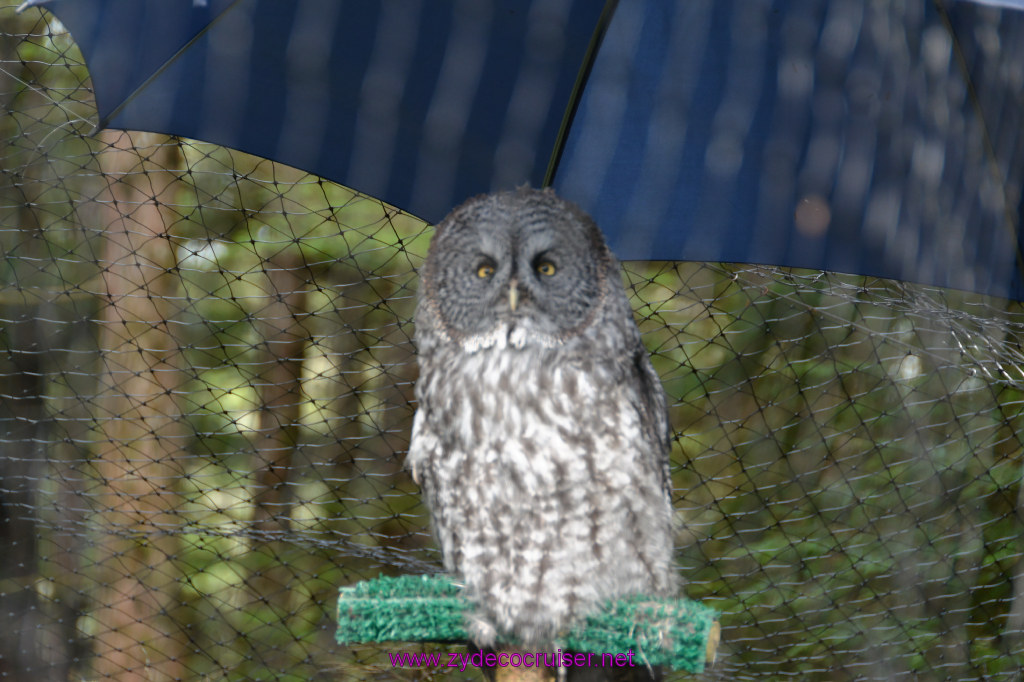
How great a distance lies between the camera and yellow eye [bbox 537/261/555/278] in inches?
71.5

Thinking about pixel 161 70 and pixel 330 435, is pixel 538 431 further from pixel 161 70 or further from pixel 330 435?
pixel 330 435

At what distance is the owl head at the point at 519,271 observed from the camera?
1.77 m

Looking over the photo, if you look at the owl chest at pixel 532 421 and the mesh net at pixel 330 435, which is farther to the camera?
the mesh net at pixel 330 435

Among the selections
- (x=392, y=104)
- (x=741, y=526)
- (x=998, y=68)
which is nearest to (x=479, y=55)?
(x=392, y=104)

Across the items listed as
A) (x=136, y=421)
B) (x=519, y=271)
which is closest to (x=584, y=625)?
(x=519, y=271)

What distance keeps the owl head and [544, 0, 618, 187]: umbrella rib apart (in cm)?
32

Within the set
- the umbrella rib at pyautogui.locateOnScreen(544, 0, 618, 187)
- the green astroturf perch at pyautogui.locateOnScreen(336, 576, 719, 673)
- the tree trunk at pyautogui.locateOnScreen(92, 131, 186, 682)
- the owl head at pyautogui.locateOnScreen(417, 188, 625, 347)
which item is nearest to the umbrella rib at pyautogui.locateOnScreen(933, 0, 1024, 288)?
the umbrella rib at pyautogui.locateOnScreen(544, 0, 618, 187)

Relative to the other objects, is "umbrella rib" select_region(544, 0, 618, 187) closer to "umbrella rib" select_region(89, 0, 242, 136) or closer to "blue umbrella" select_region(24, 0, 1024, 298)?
"blue umbrella" select_region(24, 0, 1024, 298)

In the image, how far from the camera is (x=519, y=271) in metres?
1.77

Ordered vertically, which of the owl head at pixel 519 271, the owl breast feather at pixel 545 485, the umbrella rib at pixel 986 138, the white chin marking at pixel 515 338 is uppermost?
the umbrella rib at pixel 986 138

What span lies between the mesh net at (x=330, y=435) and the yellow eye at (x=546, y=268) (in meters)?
0.98

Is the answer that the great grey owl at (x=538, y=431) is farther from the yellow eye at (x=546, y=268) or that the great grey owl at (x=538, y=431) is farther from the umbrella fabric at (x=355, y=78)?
the umbrella fabric at (x=355, y=78)

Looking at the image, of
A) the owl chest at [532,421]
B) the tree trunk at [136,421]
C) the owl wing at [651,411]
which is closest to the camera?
the owl chest at [532,421]

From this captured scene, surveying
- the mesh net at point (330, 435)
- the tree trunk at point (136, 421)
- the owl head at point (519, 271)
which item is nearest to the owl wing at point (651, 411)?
the owl head at point (519, 271)
